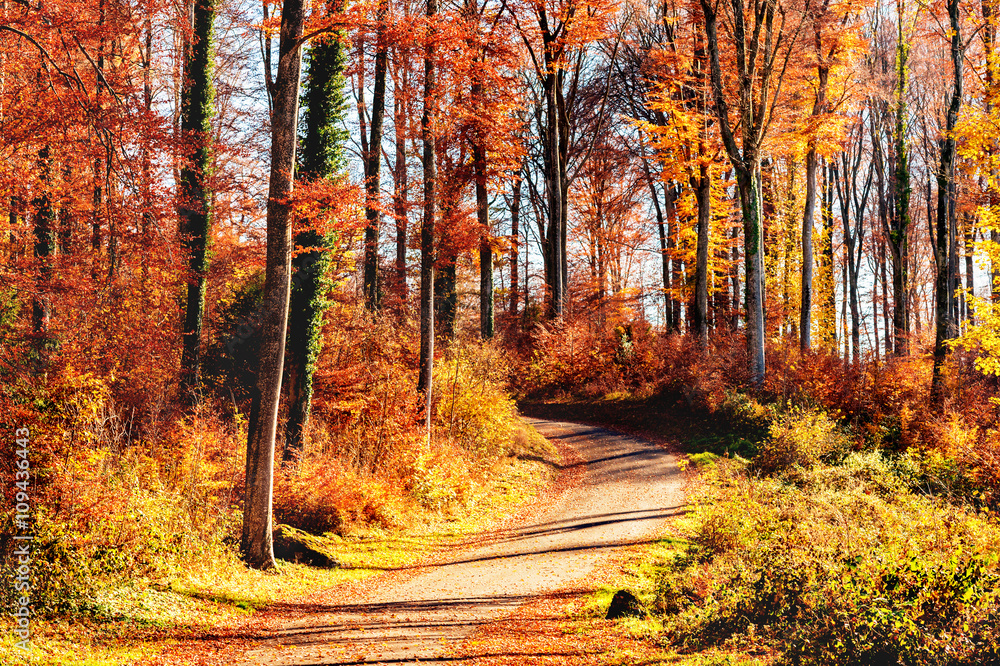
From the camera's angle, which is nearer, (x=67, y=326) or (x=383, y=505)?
(x=383, y=505)

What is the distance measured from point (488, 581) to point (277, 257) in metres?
5.23

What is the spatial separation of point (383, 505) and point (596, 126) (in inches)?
906

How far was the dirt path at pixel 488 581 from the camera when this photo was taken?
20.6 feet

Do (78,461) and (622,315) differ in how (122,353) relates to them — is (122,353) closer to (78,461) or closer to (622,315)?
(78,461)

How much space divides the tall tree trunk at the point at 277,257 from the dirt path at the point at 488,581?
2.27 meters

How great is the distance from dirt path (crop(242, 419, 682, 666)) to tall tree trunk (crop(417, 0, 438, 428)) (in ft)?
12.3

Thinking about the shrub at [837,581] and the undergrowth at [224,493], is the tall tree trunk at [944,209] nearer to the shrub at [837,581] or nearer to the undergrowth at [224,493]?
the shrub at [837,581]

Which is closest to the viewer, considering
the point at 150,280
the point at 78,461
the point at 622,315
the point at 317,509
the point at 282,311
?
the point at 78,461

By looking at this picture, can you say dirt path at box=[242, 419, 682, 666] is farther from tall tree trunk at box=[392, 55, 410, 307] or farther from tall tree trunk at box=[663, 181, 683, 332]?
tall tree trunk at box=[663, 181, 683, 332]

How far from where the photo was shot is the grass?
18.8 feet

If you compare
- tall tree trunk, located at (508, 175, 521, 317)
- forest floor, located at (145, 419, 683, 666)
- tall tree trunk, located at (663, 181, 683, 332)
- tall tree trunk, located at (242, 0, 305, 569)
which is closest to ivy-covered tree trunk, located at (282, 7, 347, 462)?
tall tree trunk, located at (242, 0, 305, 569)

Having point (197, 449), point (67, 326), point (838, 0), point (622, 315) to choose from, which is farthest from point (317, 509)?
point (622, 315)

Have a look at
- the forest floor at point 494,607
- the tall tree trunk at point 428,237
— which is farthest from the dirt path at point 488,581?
the tall tree trunk at point 428,237

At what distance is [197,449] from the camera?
9.35 m
